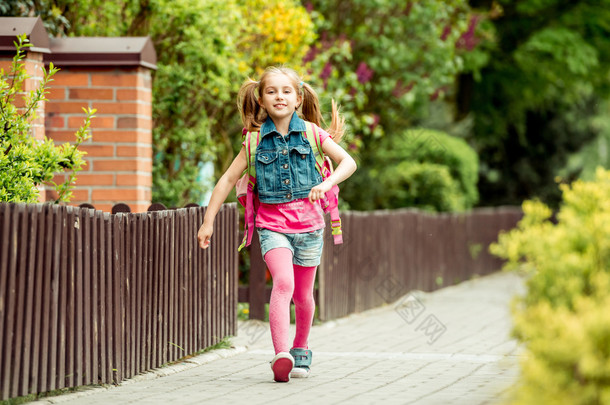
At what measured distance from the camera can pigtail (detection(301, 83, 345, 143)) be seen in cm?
662

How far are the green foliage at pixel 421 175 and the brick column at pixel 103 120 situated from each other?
8492mm

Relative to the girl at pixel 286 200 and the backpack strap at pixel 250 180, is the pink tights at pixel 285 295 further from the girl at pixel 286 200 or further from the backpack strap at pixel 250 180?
the backpack strap at pixel 250 180

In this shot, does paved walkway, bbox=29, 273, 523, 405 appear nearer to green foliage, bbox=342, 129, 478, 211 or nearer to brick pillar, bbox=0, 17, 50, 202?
brick pillar, bbox=0, 17, 50, 202

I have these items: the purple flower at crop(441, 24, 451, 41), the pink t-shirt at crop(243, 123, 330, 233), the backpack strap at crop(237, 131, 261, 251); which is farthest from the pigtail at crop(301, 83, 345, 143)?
the purple flower at crop(441, 24, 451, 41)

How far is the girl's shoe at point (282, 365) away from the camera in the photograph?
599cm

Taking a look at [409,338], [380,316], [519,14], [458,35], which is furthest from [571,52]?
[409,338]

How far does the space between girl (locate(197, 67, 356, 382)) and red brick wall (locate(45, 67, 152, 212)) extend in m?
2.14

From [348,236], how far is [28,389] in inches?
237

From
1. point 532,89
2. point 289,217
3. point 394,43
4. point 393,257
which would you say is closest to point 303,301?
point 289,217

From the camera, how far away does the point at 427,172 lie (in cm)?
1773

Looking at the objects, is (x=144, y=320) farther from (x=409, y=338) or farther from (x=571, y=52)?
(x=571, y=52)

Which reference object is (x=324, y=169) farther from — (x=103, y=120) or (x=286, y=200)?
(x=103, y=120)

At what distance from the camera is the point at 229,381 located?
6.26 m

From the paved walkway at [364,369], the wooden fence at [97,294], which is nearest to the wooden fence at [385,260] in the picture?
the paved walkway at [364,369]
